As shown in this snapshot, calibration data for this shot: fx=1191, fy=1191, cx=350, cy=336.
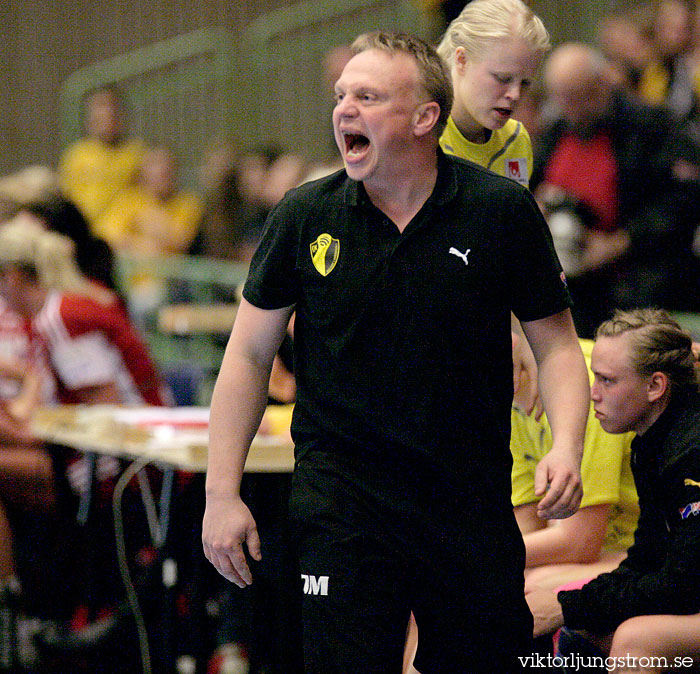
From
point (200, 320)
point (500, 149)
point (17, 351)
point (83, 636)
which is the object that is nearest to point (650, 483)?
point (500, 149)

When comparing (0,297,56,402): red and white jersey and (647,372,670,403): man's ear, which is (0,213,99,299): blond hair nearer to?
(0,297,56,402): red and white jersey

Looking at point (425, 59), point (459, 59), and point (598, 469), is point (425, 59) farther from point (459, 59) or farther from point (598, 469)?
point (598, 469)

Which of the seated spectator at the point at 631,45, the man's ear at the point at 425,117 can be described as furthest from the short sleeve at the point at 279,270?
the seated spectator at the point at 631,45

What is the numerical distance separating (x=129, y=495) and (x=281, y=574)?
3.63 ft

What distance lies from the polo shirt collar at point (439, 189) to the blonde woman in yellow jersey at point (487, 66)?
0.42m

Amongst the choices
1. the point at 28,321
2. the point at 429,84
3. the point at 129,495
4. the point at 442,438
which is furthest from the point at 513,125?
the point at 28,321

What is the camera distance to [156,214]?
33.0ft

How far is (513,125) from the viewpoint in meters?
3.28

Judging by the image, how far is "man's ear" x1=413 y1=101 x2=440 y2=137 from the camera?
8.55ft

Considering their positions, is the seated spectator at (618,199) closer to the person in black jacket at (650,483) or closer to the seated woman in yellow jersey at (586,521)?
the seated woman in yellow jersey at (586,521)

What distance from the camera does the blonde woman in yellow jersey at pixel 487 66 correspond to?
2.98 metres

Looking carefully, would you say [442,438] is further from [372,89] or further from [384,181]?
[372,89]

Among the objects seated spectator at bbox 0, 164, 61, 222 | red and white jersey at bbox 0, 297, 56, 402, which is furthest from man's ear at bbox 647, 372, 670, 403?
seated spectator at bbox 0, 164, 61, 222

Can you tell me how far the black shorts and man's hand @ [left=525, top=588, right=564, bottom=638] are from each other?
0.57 m
